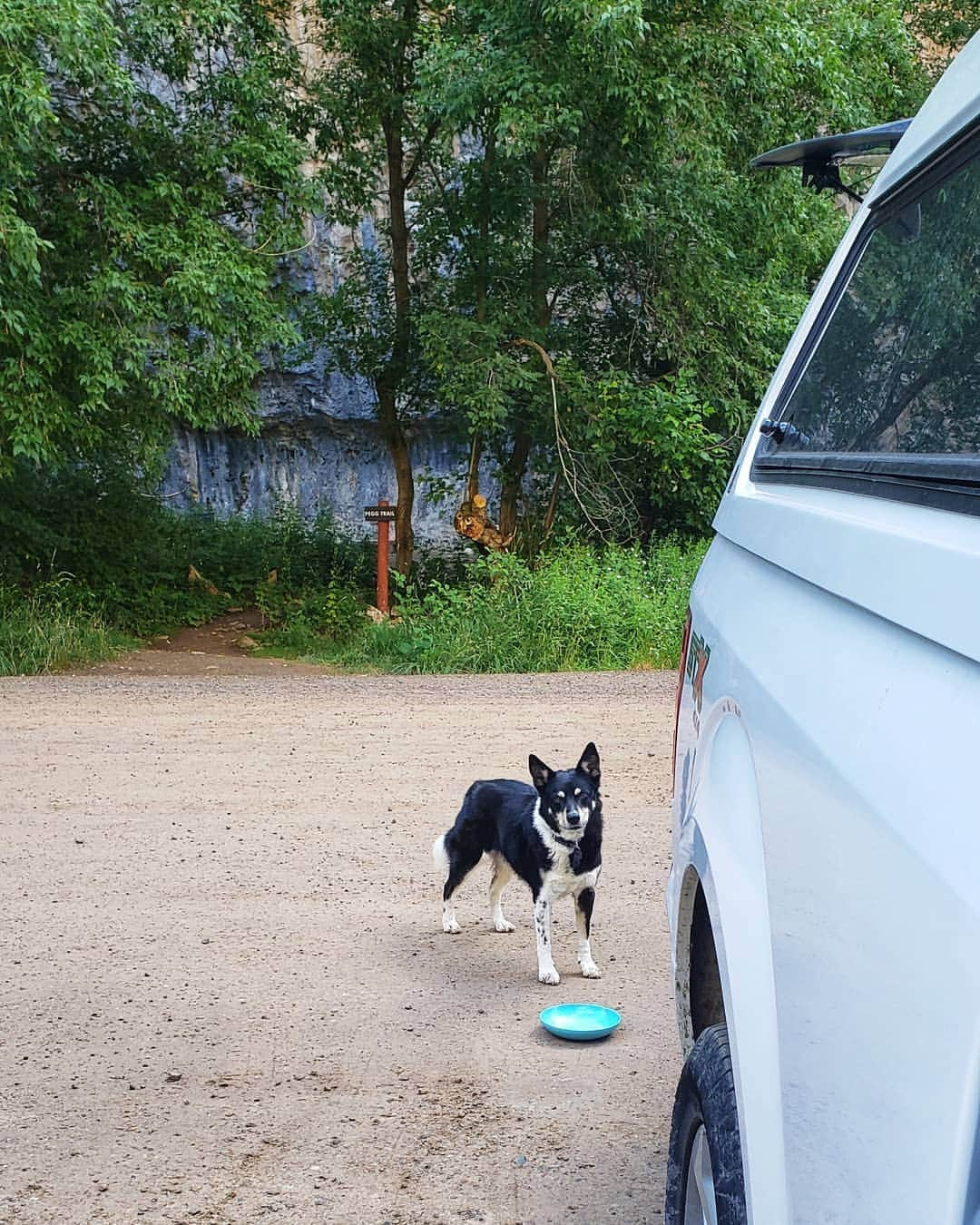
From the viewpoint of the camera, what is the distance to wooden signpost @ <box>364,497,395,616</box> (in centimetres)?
1734

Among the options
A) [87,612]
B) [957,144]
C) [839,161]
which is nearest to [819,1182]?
[957,144]

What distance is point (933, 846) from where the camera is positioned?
1156 mm

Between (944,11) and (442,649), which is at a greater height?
(944,11)

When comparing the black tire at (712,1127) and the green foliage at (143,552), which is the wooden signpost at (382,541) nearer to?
the green foliage at (143,552)

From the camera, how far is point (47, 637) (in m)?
14.7

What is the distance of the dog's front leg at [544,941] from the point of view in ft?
16.8

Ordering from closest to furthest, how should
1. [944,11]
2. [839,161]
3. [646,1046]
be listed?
[839,161]
[646,1046]
[944,11]

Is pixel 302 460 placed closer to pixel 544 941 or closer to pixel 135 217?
pixel 135 217

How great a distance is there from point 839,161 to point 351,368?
1650 centimetres

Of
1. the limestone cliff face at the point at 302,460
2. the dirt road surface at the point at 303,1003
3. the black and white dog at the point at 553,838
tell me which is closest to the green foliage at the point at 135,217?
the dirt road surface at the point at 303,1003

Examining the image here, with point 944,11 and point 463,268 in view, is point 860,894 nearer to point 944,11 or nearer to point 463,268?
point 463,268

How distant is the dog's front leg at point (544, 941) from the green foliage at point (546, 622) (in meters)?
8.59

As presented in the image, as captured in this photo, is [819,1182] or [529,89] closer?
[819,1182]

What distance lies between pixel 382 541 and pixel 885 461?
15834 millimetres
